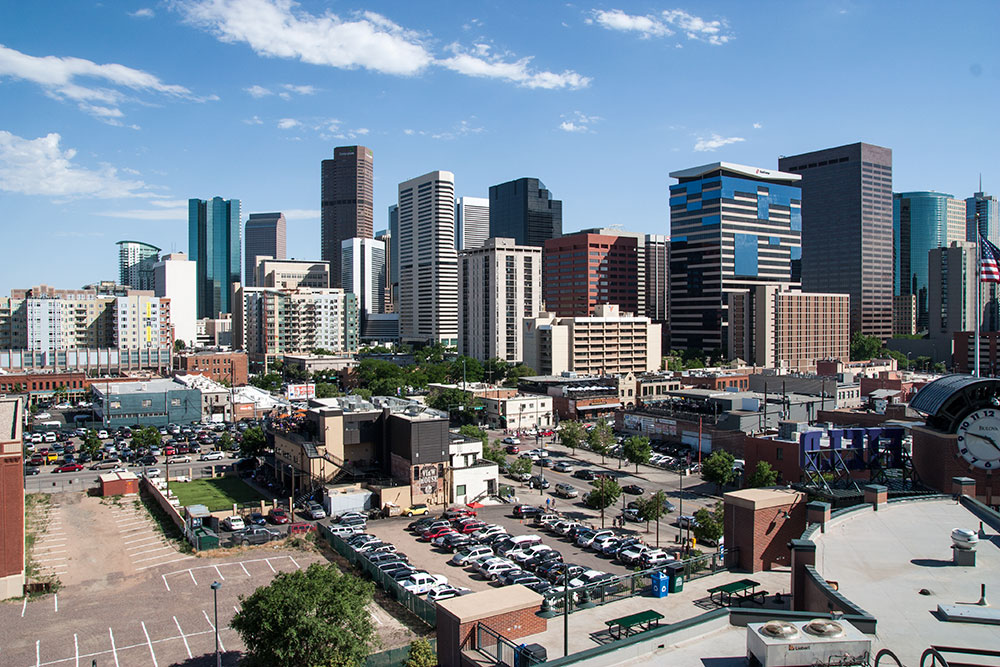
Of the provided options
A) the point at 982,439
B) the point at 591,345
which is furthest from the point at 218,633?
the point at 591,345

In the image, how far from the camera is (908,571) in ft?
57.0

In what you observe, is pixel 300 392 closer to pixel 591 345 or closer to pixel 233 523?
pixel 591 345

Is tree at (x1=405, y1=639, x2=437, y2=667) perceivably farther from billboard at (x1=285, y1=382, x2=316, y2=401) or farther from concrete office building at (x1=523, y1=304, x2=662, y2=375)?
concrete office building at (x1=523, y1=304, x2=662, y2=375)

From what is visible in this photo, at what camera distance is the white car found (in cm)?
4353

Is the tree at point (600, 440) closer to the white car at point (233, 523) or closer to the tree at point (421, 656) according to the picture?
the white car at point (233, 523)

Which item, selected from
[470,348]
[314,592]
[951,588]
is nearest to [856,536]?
[951,588]

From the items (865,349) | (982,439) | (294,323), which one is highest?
(294,323)

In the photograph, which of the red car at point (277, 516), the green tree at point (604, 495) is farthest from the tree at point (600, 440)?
the red car at point (277, 516)

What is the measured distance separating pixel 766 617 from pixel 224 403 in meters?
89.2

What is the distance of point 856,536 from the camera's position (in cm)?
2047

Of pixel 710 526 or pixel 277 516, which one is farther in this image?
pixel 277 516

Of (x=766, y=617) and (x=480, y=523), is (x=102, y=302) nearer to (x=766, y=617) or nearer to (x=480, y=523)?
(x=480, y=523)

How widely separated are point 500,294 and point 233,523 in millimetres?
92696

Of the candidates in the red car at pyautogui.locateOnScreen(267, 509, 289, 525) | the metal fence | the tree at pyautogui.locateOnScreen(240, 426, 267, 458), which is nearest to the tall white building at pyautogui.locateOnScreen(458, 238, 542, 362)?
the tree at pyautogui.locateOnScreen(240, 426, 267, 458)
